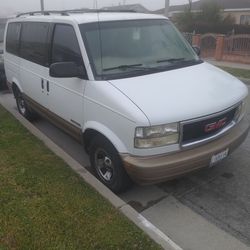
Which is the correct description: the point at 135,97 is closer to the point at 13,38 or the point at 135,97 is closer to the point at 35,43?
the point at 35,43

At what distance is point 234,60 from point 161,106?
15168 mm

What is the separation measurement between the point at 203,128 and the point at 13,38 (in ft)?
15.0

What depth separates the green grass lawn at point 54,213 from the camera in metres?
3.24

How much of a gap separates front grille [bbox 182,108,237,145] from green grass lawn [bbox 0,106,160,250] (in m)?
1.03

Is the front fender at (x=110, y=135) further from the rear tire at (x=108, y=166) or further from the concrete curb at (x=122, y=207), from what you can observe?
the concrete curb at (x=122, y=207)

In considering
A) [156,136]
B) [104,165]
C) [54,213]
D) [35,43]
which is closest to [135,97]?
[156,136]

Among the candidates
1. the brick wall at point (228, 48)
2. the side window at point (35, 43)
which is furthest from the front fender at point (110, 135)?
the brick wall at point (228, 48)

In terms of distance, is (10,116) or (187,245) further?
(10,116)

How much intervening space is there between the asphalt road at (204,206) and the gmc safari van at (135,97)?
1.43ft

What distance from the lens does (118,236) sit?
3.29m

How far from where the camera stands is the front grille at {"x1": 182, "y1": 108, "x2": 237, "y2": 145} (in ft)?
12.2

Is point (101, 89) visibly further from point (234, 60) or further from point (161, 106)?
point (234, 60)

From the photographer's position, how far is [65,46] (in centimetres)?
476

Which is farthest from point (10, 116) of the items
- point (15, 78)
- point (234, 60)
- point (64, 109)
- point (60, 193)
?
point (234, 60)
